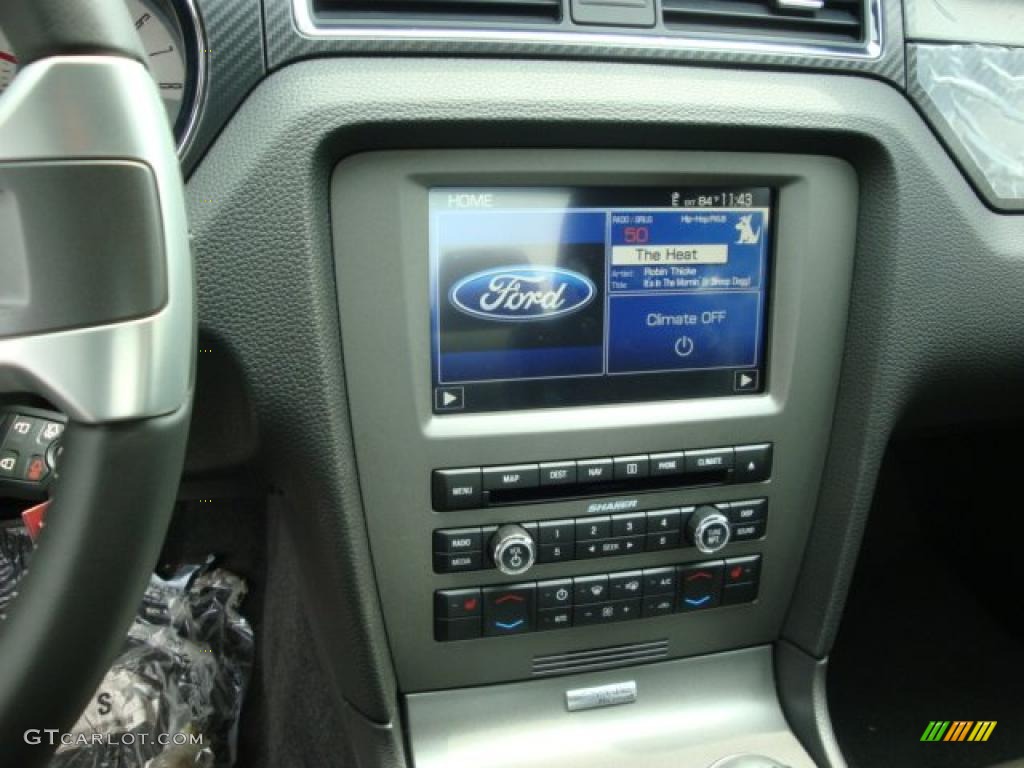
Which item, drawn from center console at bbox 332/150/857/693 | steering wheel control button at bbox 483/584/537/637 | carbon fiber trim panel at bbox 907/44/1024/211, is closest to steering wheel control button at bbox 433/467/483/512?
center console at bbox 332/150/857/693

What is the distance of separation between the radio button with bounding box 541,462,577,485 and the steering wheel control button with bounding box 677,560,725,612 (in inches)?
6.8

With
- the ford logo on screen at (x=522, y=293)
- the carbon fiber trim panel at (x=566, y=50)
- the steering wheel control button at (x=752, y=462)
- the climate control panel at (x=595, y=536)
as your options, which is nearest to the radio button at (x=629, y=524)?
the climate control panel at (x=595, y=536)

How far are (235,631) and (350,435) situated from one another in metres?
0.76

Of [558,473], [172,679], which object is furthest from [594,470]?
[172,679]

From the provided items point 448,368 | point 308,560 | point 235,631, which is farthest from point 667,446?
point 235,631

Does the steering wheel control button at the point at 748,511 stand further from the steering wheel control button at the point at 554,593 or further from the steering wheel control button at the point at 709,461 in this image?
the steering wheel control button at the point at 554,593

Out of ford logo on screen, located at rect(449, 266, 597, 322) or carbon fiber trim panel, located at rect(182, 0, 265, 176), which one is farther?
ford logo on screen, located at rect(449, 266, 597, 322)

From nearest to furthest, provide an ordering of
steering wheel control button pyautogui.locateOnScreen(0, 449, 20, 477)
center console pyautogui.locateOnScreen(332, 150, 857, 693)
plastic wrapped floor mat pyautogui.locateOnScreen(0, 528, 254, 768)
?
steering wheel control button pyautogui.locateOnScreen(0, 449, 20, 477), center console pyautogui.locateOnScreen(332, 150, 857, 693), plastic wrapped floor mat pyautogui.locateOnScreen(0, 528, 254, 768)

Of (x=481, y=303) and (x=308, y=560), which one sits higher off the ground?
(x=481, y=303)

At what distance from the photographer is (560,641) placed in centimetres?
92

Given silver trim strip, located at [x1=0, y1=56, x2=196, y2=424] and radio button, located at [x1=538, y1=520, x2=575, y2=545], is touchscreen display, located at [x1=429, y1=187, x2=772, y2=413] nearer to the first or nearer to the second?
radio button, located at [x1=538, y1=520, x2=575, y2=545]

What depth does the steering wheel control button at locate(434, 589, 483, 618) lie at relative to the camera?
34.0 inches

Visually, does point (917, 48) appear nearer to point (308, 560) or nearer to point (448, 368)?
point (448, 368)

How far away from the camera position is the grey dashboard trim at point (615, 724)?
90cm
